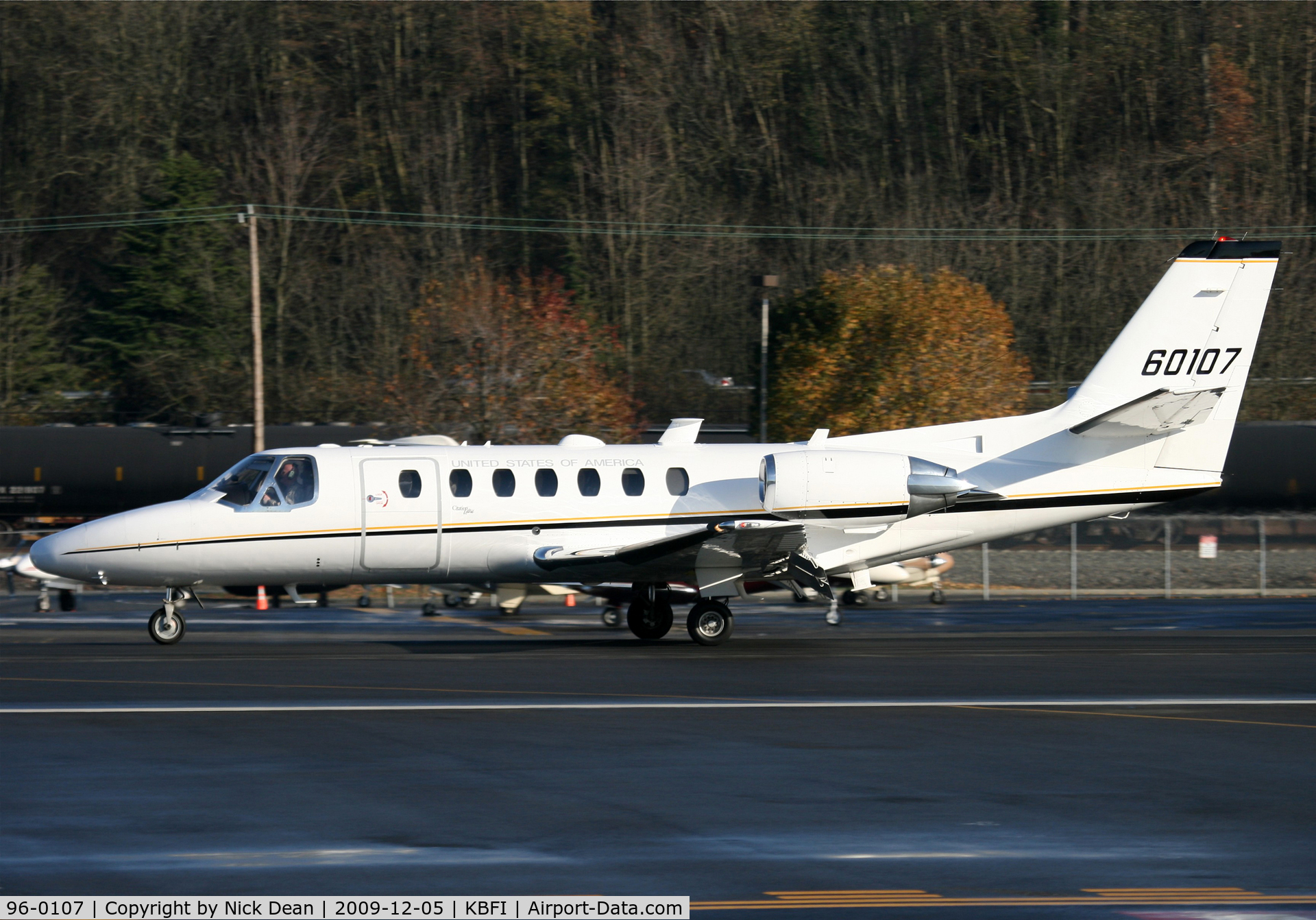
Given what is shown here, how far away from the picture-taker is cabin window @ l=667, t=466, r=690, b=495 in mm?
19750

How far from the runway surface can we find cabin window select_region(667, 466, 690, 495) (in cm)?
227

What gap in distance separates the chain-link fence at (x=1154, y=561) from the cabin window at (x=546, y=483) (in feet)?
52.5

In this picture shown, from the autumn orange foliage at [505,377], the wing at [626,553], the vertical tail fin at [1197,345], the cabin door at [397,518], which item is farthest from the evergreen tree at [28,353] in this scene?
the vertical tail fin at [1197,345]

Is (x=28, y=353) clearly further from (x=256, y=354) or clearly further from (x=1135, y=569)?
(x=1135, y=569)

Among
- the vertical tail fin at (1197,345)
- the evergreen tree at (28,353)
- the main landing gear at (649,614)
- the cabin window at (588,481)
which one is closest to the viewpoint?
the cabin window at (588,481)

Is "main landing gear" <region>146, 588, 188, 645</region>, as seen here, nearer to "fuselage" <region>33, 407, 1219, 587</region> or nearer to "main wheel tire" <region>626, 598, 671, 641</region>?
"fuselage" <region>33, 407, 1219, 587</region>

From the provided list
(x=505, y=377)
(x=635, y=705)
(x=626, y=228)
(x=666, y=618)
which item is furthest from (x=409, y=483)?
(x=626, y=228)

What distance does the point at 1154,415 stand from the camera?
1948 centimetres

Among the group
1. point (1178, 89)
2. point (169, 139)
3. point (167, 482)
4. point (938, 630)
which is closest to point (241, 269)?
point (169, 139)

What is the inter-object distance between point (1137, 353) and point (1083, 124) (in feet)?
138

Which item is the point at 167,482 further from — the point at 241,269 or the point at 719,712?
the point at 719,712

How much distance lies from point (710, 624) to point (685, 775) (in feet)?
30.3
